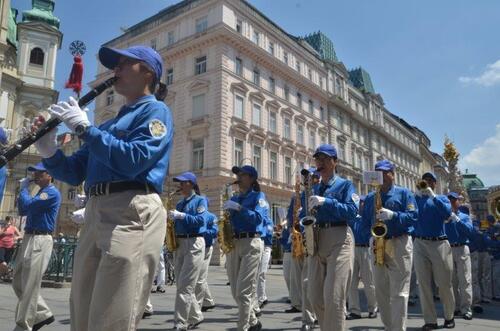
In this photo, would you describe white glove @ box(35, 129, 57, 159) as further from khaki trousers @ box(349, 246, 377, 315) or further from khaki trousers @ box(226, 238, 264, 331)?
khaki trousers @ box(349, 246, 377, 315)

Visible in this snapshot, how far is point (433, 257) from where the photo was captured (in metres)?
7.05

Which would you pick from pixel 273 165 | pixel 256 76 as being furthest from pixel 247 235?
pixel 256 76

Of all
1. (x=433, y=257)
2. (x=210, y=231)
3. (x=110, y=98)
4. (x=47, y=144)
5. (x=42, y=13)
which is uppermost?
(x=42, y=13)

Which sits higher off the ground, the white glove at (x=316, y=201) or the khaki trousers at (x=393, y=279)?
the white glove at (x=316, y=201)

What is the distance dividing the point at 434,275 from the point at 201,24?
32.0 metres

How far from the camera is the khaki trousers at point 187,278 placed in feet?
20.4

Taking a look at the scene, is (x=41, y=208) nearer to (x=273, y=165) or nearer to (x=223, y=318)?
(x=223, y=318)

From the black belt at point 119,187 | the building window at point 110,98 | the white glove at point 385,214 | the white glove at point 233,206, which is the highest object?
the building window at point 110,98

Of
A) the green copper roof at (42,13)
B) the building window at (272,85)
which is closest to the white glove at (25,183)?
the building window at (272,85)

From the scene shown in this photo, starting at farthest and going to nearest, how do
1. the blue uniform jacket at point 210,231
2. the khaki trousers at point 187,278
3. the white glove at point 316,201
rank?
the blue uniform jacket at point 210,231, the khaki trousers at point 187,278, the white glove at point 316,201

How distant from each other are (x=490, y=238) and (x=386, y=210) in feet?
25.9

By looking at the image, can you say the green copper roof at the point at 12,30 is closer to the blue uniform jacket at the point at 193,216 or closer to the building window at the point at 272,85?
the building window at the point at 272,85

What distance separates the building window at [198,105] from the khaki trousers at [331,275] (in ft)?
95.1

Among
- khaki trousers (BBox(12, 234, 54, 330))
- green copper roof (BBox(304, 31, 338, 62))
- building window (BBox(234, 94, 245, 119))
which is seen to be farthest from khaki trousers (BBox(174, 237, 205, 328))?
green copper roof (BBox(304, 31, 338, 62))
